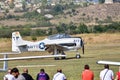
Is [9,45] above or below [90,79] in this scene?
below

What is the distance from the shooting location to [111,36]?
2788 inches

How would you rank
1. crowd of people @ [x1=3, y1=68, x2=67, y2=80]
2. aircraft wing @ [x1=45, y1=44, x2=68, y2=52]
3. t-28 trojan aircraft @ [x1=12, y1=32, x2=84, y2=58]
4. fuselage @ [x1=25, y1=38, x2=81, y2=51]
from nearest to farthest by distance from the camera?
crowd of people @ [x1=3, y1=68, x2=67, y2=80] → aircraft wing @ [x1=45, y1=44, x2=68, y2=52] → t-28 trojan aircraft @ [x1=12, y1=32, x2=84, y2=58] → fuselage @ [x1=25, y1=38, x2=81, y2=51]

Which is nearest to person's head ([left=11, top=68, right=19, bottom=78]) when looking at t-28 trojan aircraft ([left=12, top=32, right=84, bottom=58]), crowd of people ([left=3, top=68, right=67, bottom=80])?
crowd of people ([left=3, top=68, right=67, bottom=80])

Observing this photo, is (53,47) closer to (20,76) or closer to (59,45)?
(59,45)

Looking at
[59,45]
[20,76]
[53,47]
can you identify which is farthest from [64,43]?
[20,76]

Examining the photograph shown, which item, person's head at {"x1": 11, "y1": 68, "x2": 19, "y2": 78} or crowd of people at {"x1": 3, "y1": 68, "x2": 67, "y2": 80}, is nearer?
person's head at {"x1": 11, "y1": 68, "x2": 19, "y2": 78}

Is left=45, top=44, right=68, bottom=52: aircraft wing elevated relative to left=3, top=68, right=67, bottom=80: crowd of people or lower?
lower

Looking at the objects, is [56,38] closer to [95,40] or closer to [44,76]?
[95,40]

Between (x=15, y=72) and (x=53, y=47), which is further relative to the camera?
(x=53, y=47)

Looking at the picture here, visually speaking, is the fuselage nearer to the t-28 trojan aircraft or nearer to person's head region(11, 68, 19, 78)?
the t-28 trojan aircraft

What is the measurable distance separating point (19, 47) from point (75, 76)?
22.5 m

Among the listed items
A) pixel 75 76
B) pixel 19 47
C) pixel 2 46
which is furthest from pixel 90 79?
pixel 2 46

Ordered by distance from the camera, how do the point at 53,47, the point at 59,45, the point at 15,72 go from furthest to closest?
1. the point at 59,45
2. the point at 53,47
3. the point at 15,72

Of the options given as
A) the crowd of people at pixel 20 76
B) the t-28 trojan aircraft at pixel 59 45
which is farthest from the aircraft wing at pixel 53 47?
the crowd of people at pixel 20 76
